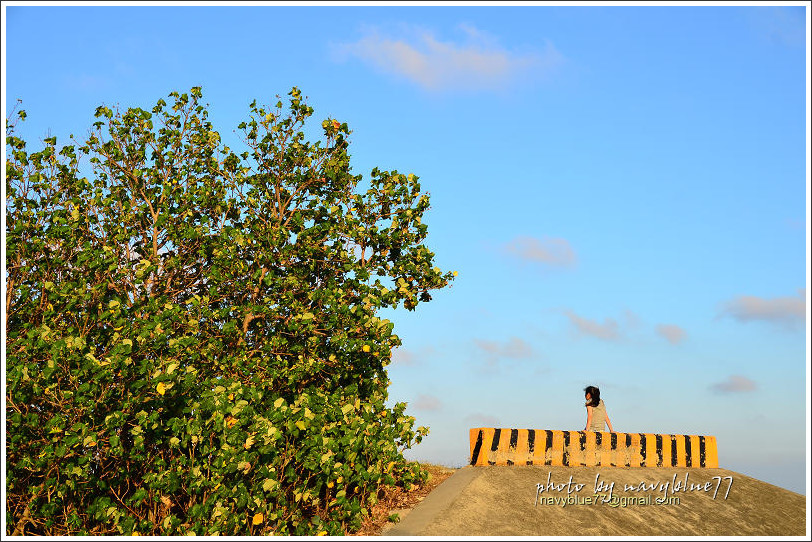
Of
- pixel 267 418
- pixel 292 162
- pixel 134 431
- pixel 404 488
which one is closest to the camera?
pixel 134 431

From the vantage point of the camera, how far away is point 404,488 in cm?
1817

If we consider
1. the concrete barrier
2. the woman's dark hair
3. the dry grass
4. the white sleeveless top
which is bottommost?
the dry grass

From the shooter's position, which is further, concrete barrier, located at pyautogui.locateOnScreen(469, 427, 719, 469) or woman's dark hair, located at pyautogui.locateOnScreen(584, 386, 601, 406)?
woman's dark hair, located at pyautogui.locateOnScreen(584, 386, 601, 406)

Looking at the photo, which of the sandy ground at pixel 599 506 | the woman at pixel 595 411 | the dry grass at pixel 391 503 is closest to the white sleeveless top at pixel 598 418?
the woman at pixel 595 411

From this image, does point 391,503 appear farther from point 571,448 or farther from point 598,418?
point 598,418

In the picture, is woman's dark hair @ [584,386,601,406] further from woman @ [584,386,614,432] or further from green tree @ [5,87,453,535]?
green tree @ [5,87,453,535]

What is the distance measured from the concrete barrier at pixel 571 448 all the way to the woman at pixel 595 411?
0.77m

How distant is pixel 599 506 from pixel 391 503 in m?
4.48

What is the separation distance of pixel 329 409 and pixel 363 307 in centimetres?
359

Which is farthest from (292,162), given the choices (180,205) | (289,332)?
(289,332)

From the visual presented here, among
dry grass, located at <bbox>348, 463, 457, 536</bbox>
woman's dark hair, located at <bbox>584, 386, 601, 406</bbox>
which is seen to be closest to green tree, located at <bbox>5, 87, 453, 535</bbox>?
dry grass, located at <bbox>348, 463, 457, 536</bbox>

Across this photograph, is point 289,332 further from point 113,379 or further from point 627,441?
point 627,441

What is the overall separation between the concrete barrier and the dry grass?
1.42m

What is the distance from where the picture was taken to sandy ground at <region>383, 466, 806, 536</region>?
15.4 m
